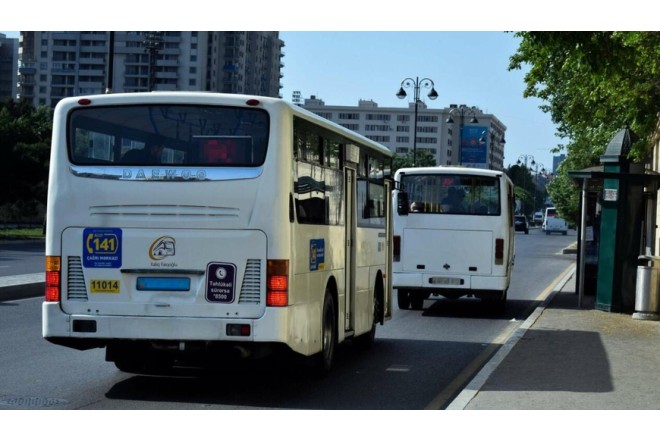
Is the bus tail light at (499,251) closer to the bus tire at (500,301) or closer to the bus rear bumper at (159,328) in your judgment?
the bus tire at (500,301)

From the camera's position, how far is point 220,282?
33.1ft

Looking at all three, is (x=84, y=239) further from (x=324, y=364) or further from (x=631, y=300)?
(x=631, y=300)

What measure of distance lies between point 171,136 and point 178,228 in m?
0.88

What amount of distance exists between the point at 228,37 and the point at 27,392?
182293 millimetres

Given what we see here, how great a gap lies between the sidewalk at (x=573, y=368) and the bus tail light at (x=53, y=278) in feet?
12.4

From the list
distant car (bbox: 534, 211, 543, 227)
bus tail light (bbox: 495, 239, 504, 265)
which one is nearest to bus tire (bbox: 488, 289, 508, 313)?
bus tail light (bbox: 495, 239, 504, 265)

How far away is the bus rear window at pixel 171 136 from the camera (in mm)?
10297

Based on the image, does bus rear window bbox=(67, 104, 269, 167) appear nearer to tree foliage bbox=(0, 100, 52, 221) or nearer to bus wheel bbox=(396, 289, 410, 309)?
bus wheel bbox=(396, 289, 410, 309)

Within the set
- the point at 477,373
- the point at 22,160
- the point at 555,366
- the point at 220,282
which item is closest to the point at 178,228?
the point at 220,282

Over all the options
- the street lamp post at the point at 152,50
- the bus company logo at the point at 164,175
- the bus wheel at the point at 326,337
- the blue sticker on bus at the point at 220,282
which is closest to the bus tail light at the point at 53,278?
the bus company logo at the point at 164,175

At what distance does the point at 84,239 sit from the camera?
33.9 feet

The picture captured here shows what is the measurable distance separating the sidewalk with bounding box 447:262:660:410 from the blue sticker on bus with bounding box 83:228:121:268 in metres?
3.36

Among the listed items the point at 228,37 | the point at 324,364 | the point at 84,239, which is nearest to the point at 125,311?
the point at 84,239

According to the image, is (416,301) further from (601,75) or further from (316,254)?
(316,254)
